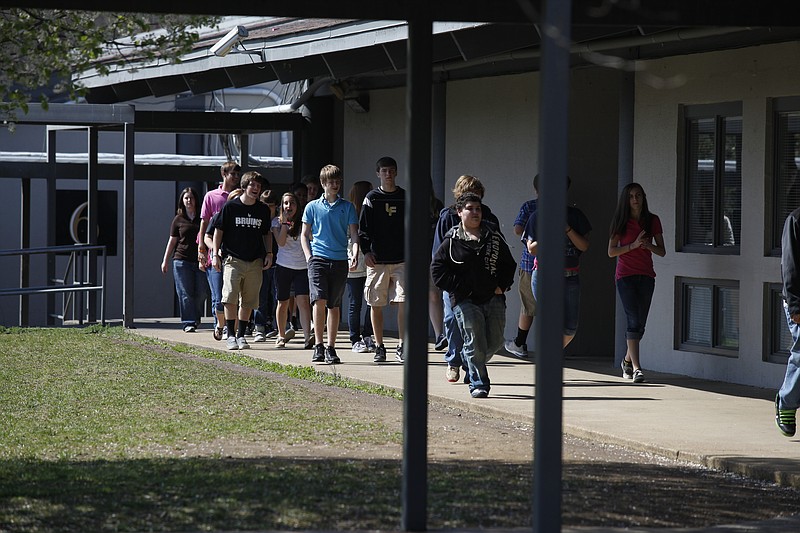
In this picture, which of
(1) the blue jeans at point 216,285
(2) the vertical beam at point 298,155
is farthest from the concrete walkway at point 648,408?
(2) the vertical beam at point 298,155

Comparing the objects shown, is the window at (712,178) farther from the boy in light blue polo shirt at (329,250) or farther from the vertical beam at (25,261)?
the vertical beam at (25,261)

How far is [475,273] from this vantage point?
33.6 ft

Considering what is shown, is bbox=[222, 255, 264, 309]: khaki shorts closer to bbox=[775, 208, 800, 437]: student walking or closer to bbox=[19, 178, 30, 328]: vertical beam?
bbox=[19, 178, 30, 328]: vertical beam

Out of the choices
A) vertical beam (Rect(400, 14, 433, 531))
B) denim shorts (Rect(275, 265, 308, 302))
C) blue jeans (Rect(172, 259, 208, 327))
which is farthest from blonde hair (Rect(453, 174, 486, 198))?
blue jeans (Rect(172, 259, 208, 327))

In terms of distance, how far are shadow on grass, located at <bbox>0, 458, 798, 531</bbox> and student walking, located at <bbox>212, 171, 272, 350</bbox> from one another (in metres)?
6.42

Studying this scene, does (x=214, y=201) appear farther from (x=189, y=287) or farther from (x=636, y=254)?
(x=636, y=254)

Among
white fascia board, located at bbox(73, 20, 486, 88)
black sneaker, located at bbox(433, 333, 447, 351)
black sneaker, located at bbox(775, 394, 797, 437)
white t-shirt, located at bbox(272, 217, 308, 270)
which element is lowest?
black sneaker, located at bbox(775, 394, 797, 437)

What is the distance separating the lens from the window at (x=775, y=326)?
37.3 ft

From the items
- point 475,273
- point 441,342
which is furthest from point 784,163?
point 441,342

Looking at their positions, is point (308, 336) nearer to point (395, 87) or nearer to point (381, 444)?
point (395, 87)

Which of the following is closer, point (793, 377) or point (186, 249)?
point (793, 377)

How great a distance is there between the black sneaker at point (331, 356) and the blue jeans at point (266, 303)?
250cm

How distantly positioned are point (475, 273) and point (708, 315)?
3.21 m

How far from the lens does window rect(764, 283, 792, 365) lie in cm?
1138
